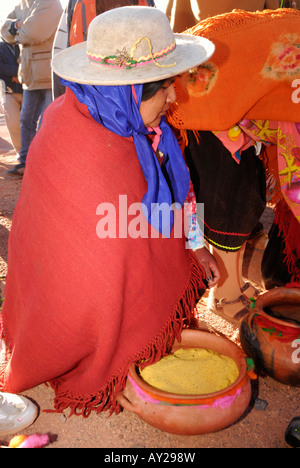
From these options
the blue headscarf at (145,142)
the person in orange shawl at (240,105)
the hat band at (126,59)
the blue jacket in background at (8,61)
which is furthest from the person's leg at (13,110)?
the hat band at (126,59)

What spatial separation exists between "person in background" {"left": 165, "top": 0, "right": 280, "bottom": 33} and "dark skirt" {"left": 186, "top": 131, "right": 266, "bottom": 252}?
3.93 feet

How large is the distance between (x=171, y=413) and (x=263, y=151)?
1588 millimetres

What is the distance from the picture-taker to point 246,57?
222 cm

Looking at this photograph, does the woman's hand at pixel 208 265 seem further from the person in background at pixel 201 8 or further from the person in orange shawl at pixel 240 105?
the person in background at pixel 201 8

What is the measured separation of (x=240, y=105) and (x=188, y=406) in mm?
1387

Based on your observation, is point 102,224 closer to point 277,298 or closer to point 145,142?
point 145,142

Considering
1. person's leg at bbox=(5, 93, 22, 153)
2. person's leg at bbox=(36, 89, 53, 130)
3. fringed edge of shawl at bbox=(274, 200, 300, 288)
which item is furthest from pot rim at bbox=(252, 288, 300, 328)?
person's leg at bbox=(5, 93, 22, 153)

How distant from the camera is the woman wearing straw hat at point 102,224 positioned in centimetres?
178

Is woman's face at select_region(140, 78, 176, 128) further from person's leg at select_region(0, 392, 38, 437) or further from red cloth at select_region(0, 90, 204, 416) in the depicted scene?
person's leg at select_region(0, 392, 38, 437)

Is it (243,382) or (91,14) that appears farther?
(91,14)

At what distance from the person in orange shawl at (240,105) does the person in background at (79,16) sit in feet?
3.93
